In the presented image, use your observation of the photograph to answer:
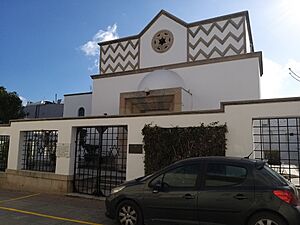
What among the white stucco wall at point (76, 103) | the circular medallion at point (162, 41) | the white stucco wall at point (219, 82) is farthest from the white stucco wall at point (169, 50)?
the white stucco wall at point (76, 103)

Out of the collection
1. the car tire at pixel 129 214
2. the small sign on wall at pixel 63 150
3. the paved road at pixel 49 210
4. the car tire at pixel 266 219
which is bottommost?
the paved road at pixel 49 210

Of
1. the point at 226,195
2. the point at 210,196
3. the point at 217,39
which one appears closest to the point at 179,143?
the point at 210,196

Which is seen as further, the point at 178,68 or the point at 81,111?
the point at 81,111

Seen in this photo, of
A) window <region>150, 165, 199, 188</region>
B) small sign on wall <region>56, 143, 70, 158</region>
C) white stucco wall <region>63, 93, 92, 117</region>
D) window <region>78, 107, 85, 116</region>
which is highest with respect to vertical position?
white stucco wall <region>63, 93, 92, 117</region>

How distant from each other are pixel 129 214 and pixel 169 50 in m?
13.2

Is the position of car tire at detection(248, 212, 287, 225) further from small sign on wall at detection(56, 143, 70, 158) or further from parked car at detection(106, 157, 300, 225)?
small sign on wall at detection(56, 143, 70, 158)

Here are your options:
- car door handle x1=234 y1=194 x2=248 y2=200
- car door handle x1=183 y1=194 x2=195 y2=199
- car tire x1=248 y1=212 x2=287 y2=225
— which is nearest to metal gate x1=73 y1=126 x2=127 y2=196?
car door handle x1=183 y1=194 x2=195 y2=199

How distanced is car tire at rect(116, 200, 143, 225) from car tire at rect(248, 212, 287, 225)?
2.29 meters

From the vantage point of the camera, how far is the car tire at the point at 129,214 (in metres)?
5.83

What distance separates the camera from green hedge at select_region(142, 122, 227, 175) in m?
8.11

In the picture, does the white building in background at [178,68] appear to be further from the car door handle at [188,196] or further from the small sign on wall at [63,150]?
the car door handle at [188,196]

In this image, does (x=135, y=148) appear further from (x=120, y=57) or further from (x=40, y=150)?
(x=120, y=57)

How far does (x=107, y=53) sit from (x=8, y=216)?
14712 millimetres

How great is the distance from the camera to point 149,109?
51.8 feet
